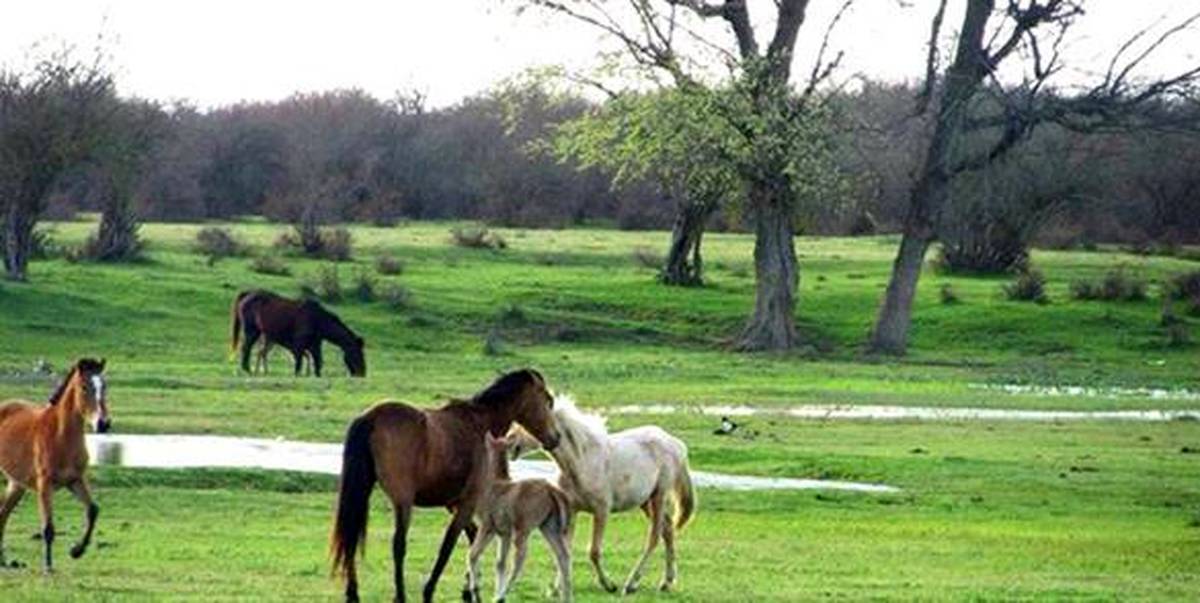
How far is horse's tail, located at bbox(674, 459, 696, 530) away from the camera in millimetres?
21422

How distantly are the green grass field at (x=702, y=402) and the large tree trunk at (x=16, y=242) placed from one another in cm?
114

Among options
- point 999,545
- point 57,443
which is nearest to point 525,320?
point 999,545

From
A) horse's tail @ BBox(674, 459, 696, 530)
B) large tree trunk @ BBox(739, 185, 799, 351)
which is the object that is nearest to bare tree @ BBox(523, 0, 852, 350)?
large tree trunk @ BBox(739, 185, 799, 351)

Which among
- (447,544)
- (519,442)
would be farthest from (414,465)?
(519,442)

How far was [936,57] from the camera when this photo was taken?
60156 mm

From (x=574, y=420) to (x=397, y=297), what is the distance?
44.2 m

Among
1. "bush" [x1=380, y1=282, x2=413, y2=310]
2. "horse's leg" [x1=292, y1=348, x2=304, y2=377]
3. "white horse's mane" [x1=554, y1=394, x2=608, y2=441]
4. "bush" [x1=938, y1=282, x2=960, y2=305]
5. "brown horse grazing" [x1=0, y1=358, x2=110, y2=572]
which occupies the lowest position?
"horse's leg" [x1=292, y1=348, x2=304, y2=377]

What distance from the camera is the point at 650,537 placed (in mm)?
20672

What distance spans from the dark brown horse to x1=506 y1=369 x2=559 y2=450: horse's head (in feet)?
100

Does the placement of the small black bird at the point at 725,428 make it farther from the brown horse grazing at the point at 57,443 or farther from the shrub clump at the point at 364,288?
the shrub clump at the point at 364,288

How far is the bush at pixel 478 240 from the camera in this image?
3376 inches

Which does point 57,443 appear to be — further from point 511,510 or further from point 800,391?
point 800,391

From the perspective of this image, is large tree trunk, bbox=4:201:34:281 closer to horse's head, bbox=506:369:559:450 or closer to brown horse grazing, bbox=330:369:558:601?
horse's head, bbox=506:369:559:450

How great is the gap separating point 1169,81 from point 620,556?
3827 cm
